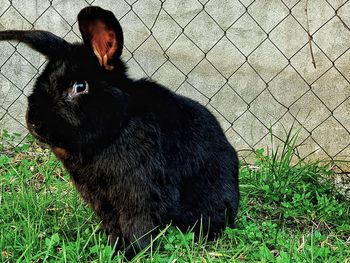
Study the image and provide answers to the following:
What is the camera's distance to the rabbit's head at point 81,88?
282 centimetres

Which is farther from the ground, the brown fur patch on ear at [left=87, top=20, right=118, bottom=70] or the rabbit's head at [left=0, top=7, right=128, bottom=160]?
the brown fur patch on ear at [left=87, top=20, right=118, bottom=70]

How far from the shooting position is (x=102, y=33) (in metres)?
2.93

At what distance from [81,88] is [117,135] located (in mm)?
246

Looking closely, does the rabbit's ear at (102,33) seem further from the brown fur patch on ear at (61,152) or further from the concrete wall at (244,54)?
the concrete wall at (244,54)

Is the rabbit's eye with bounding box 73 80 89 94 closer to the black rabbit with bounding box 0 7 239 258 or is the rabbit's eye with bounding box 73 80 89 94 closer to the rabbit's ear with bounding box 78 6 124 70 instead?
the black rabbit with bounding box 0 7 239 258

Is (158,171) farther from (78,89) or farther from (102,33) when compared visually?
(102,33)

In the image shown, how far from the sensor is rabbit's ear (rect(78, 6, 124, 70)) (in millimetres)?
2863

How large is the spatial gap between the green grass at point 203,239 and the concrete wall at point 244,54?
1.83 ft

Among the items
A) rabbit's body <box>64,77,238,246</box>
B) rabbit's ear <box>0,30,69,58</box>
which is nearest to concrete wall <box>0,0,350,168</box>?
A: rabbit's body <box>64,77,238,246</box>

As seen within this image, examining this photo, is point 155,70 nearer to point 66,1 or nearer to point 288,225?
point 66,1

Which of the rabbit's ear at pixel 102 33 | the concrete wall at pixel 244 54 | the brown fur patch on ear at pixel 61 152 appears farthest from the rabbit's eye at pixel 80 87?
the concrete wall at pixel 244 54

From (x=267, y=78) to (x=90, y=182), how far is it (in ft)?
6.95

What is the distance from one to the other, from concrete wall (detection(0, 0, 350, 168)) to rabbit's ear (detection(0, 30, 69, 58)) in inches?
71.1

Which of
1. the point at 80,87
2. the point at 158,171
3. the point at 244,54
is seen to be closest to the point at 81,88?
the point at 80,87
